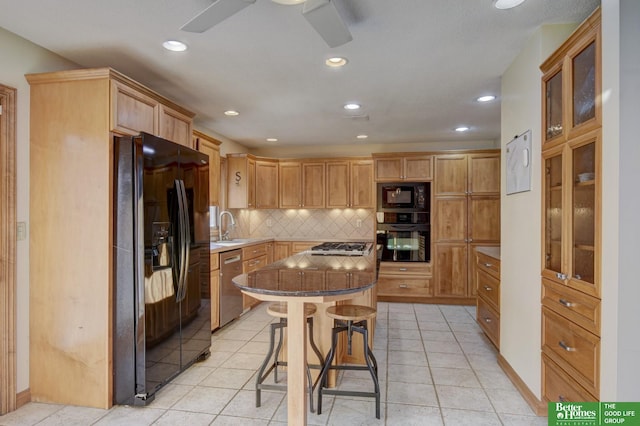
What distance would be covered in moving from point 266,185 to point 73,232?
3583 millimetres

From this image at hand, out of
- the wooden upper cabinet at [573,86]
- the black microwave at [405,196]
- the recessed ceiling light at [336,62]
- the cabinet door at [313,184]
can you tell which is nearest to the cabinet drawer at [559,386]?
the wooden upper cabinet at [573,86]

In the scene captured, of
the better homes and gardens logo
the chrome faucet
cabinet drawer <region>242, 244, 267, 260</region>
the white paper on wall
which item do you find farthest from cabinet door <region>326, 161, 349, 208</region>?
the better homes and gardens logo

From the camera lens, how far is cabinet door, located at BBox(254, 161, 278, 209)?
18.8ft

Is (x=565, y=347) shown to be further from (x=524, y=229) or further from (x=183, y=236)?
(x=183, y=236)

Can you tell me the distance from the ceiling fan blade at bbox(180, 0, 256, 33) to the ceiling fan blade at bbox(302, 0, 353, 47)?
271 mm

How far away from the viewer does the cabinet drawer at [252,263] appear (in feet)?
14.8

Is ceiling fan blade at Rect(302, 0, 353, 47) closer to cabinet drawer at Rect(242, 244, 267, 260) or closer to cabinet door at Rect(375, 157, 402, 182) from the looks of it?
cabinet drawer at Rect(242, 244, 267, 260)

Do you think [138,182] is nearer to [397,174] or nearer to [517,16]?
[517,16]

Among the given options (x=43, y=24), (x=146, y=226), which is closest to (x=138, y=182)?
(x=146, y=226)

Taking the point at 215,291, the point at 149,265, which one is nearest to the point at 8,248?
the point at 149,265

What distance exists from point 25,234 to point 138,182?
34.0 inches

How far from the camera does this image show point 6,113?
7.33 ft

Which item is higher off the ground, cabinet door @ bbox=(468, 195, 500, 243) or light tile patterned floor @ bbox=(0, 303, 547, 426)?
cabinet door @ bbox=(468, 195, 500, 243)

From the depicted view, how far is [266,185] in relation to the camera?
19.1 ft
